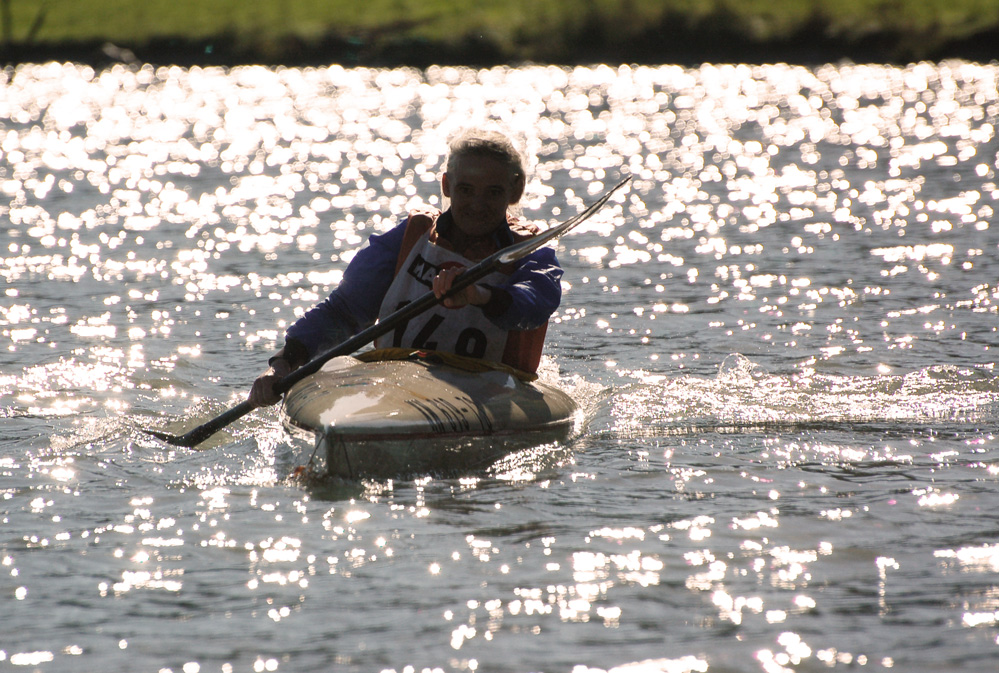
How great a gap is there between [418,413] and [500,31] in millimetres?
37639

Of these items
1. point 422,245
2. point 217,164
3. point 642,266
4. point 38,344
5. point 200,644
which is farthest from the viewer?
point 217,164

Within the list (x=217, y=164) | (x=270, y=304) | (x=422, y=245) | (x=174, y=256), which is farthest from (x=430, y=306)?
(x=217, y=164)

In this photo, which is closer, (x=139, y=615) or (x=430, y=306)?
(x=139, y=615)

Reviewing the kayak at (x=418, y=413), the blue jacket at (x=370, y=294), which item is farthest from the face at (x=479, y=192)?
the kayak at (x=418, y=413)

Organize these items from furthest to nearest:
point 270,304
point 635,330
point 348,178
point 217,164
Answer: point 217,164 < point 348,178 < point 270,304 < point 635,330

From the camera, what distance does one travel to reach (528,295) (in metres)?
5.30

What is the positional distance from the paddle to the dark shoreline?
113 ft

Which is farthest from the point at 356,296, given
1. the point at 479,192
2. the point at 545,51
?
the point at 545,51

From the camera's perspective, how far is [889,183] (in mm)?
17172

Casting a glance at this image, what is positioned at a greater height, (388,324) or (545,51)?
(545,51)

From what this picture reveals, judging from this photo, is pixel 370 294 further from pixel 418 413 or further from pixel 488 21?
pixel 488 21

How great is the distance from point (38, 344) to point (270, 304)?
7.41 ft

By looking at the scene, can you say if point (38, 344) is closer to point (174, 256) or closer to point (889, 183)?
point (174, 256)

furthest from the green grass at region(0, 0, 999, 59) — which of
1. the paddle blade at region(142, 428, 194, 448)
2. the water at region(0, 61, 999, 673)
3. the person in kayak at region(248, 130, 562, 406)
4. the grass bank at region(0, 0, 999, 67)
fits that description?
the paddle blade at region(142, 428, 194, 448)
